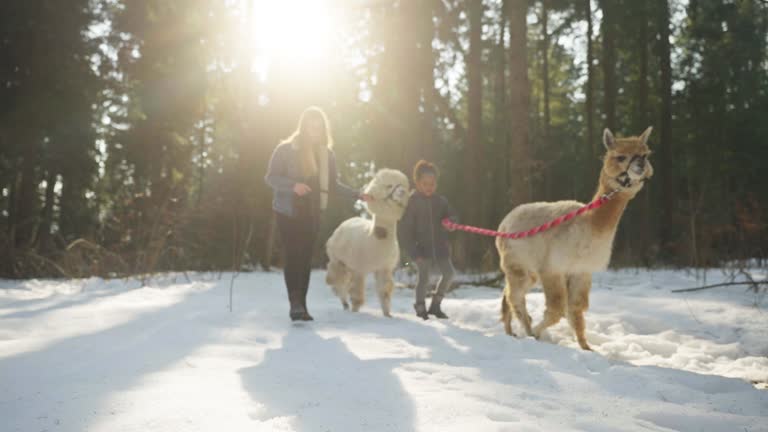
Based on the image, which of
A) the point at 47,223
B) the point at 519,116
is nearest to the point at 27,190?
the point at 47,223

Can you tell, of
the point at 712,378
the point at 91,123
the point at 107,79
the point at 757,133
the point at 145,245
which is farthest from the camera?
the point at 757,133

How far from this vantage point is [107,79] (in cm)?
Result: 1538

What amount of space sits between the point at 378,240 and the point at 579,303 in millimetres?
2471

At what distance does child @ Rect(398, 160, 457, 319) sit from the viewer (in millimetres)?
6715

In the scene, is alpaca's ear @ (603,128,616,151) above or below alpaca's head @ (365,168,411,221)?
above

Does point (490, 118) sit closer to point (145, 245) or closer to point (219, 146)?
point (219, 146)

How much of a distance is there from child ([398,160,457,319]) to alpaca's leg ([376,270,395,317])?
0.39 m

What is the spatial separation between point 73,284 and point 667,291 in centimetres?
954

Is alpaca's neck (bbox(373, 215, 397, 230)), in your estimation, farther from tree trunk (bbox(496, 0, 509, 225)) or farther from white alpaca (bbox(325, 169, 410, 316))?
tree trunk (bbox(496, 0, 509, 225))

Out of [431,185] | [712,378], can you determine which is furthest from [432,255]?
[712,378]

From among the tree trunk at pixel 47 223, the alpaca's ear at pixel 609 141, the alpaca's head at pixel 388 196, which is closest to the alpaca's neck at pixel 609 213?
the alpaca's ear at pixel 609 141

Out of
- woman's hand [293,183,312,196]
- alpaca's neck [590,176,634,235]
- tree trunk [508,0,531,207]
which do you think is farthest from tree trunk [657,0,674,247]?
woman's hand [293,183,312,196]

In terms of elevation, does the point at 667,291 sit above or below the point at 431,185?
below

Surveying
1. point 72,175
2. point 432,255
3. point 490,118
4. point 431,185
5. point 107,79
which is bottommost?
point 432,255
